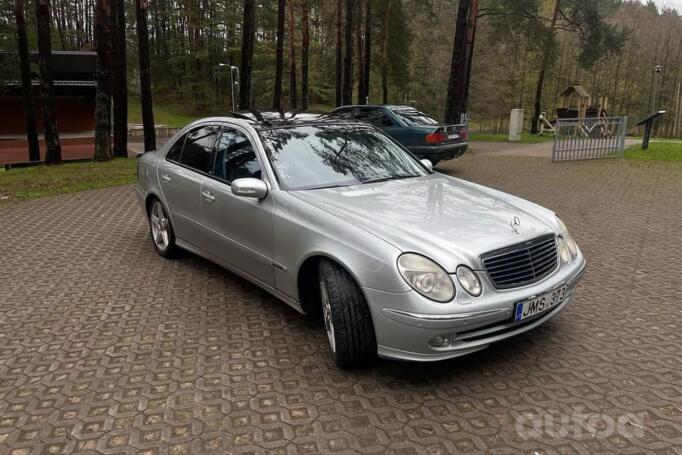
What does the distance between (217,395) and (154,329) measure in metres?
1.21

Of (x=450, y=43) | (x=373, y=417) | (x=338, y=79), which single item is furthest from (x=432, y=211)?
(x=450, y=43)

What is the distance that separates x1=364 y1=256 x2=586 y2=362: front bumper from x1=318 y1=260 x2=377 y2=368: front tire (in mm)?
99

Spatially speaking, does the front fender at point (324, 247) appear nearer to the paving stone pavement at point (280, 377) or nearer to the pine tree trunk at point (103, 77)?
the paving stone pavement at point (280, 377)

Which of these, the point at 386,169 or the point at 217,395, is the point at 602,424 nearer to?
the point at 217,395

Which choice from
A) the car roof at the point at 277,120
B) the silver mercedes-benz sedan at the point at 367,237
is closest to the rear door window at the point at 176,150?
the silver mercedes-benz sedan at the point at 367,237

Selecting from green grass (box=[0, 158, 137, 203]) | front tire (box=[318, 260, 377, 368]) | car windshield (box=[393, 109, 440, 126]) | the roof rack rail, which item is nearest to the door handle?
the roof rack rail

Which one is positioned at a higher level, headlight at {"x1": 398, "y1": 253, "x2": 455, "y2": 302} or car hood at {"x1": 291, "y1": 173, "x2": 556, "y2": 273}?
car hood at {"x1": 291, "y1": 173, "x2": 556, "y2": 273}

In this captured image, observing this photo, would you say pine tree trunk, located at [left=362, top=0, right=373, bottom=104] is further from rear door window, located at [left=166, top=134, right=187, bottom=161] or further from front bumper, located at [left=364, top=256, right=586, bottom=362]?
front bumper, located at [left=364, top=256, right=586, bottom=362]

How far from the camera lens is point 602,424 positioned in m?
2.73

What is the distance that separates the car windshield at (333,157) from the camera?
405 cm

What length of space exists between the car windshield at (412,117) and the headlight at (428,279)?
9.79 meters

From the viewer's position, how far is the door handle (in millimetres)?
4484

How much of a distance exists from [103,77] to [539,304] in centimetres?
1549

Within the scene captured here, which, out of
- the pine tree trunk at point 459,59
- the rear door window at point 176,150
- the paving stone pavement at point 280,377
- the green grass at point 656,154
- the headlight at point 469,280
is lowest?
the paving stone pavement at point 280,377
